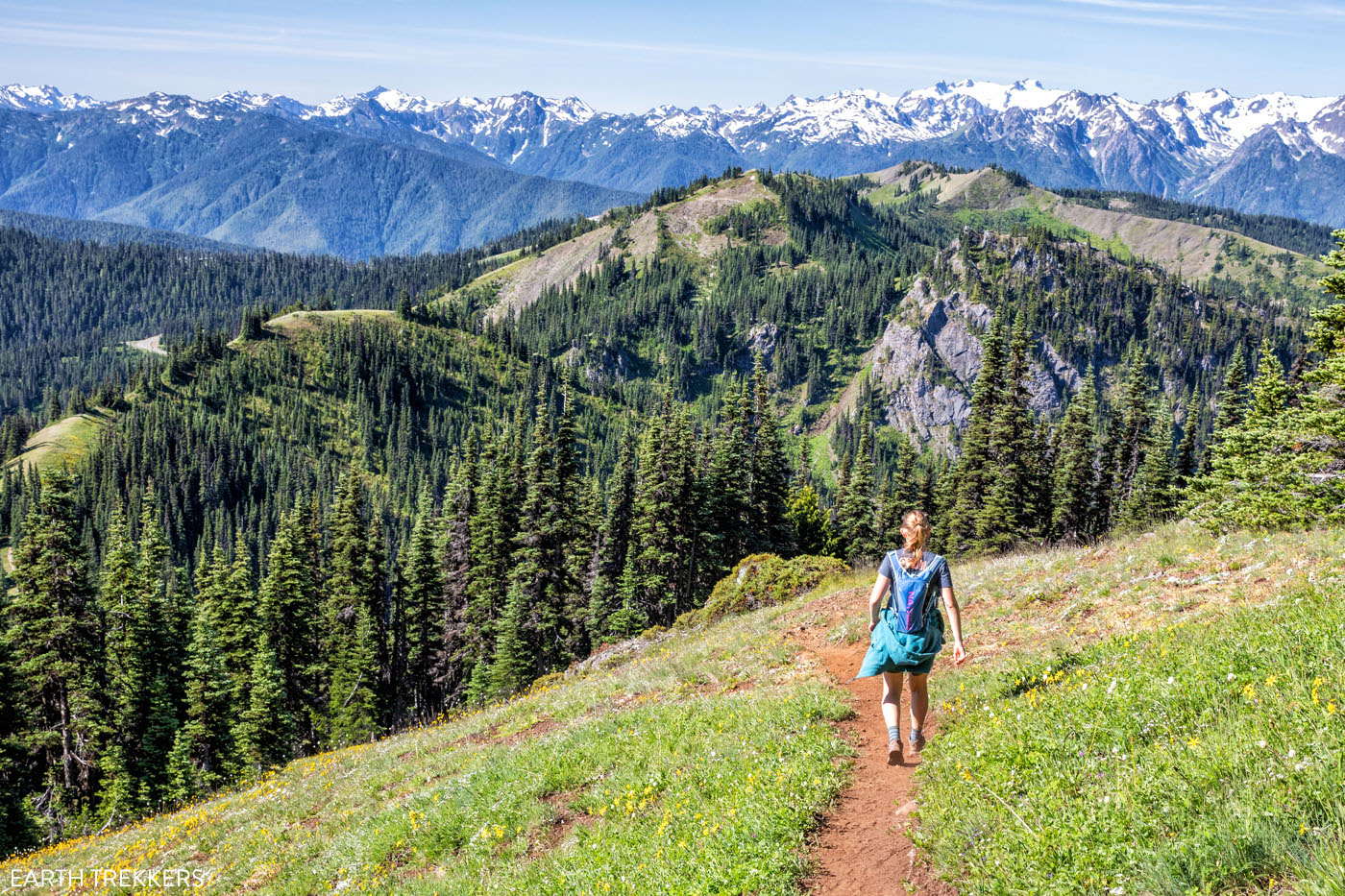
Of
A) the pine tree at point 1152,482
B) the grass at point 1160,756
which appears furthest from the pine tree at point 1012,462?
the grass at point 1160,756

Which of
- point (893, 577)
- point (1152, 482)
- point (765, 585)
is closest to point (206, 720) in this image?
point (765, 585)

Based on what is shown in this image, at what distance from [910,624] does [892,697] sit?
1114mm

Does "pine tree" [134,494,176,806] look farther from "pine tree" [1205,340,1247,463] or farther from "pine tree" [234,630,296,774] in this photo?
"pine tree" [1205,340,1247,463]

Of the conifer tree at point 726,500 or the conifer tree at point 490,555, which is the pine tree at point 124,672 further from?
the conifer tree at point 726,500

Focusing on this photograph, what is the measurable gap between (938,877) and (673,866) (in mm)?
2619

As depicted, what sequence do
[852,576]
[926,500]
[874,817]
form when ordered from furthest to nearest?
[926,500], [852,576], [874,817]

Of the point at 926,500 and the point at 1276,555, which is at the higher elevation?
the point at 1276,555

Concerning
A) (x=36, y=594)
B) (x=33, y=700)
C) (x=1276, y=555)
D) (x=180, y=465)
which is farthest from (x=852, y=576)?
(x=180, y=465)

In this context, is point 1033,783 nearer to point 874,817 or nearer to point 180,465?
point 874,817

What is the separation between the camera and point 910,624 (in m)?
9.05

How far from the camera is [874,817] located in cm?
789

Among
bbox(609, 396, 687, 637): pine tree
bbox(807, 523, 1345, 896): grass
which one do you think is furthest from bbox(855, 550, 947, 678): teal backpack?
bbox(609, 396, 687, 637): pine tree

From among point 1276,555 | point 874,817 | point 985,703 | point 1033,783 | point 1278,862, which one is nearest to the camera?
point 1278,862

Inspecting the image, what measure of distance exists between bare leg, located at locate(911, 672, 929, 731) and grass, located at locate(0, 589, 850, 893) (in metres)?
1.15
